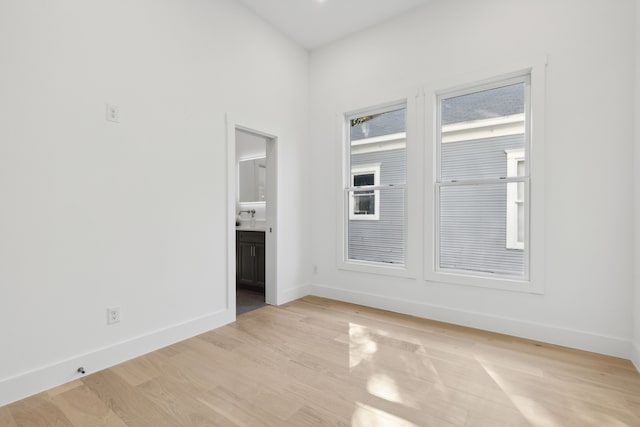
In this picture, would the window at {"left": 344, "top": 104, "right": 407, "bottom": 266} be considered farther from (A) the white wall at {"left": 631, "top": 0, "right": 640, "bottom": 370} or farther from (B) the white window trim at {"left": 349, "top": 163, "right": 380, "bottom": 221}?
(A) the white wall at {"left": 631, "top": 0, "right": 640, "bottom": 370}

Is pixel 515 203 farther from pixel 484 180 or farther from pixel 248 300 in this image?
pixel 248 300

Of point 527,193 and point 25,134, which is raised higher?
point 25,134

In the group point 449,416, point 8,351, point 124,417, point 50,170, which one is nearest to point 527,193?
point 449,416

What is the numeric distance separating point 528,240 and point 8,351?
153 inches

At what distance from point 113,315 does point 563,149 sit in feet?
12.5

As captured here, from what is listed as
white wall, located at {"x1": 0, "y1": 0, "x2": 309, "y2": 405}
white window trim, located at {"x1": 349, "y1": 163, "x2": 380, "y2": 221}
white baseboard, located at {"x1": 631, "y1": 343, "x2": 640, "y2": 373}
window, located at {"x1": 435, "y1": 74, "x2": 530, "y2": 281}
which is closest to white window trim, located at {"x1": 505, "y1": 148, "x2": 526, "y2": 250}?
window, located at {"x1": 435, "y1": 74, "x2": 530, "y2": 281}

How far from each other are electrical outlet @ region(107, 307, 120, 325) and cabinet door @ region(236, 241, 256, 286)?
212cm

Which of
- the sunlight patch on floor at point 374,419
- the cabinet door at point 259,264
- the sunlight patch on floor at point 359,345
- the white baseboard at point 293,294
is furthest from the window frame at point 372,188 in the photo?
the sunlight patch on floor at point 374,419

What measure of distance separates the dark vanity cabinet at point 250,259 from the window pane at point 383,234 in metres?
1.23

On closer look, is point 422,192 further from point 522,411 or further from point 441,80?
point 522,411

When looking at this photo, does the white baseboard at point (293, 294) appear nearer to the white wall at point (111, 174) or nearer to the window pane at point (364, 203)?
the white wall at point (111, 174)

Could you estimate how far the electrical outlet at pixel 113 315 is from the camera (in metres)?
2.40

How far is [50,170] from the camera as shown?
2.11m

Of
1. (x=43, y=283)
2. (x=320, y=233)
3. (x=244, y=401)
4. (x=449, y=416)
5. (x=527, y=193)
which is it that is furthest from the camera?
(x=320, y=233)
